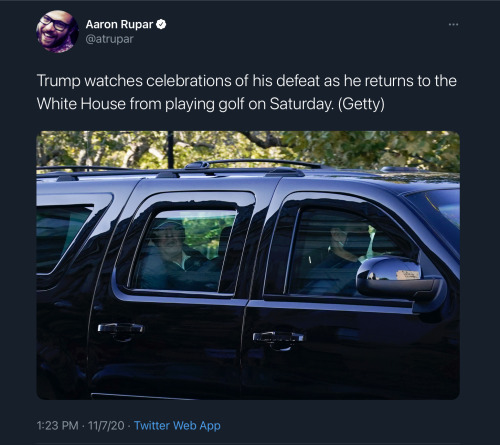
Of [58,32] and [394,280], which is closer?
[58,32]

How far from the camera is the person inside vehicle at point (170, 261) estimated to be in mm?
Answer: 4568

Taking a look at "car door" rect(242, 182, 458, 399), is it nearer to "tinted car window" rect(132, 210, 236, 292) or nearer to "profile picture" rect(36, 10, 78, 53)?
"tinted car window" rect(132, 210, 236, 292)

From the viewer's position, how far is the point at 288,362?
13.4ft

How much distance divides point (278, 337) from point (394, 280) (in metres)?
0.63

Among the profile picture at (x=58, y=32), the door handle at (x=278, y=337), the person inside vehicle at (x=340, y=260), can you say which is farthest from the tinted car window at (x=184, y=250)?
the profile picture at (x=58, y=32)

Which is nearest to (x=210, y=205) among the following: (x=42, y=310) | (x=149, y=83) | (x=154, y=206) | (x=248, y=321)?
(x=154, y=206)

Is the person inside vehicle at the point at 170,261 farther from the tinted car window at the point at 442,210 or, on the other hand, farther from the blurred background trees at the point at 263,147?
the tinted car window at the point at 442,210

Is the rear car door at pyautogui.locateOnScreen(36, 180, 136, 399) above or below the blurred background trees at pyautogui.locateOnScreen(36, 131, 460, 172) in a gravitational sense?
below

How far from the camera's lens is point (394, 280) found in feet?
12.4

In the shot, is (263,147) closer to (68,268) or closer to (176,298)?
(68,268)

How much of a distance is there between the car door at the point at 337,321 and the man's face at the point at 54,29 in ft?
4.47

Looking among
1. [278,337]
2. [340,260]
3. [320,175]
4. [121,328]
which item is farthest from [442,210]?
[121,328]

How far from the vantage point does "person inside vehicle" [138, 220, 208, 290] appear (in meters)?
4.57

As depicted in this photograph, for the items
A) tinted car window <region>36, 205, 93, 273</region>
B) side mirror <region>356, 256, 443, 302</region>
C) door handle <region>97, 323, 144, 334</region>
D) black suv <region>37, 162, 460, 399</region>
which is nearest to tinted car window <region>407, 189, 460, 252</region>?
black suv <region>37, 162, 460, 399</region>
